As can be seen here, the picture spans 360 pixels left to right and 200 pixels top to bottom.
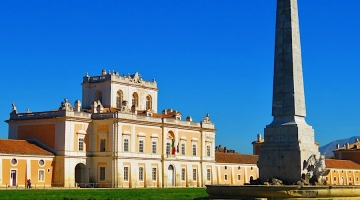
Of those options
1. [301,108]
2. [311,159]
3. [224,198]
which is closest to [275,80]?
[301,108]

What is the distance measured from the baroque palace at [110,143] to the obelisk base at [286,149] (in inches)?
1018

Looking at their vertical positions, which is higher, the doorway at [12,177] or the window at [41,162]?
the window at [41,162]

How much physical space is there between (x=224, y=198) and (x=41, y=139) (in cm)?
3135

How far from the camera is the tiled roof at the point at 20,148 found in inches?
1702

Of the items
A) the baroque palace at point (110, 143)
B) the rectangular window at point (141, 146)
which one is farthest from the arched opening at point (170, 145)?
the rectangular window at point (141, 146)

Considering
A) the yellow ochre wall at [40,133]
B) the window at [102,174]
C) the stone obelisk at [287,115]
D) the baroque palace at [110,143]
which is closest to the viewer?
the stone obelisk at [287,115]

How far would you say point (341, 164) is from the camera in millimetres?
71562

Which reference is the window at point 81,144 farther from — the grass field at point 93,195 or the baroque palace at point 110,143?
the grass field at point 93,195

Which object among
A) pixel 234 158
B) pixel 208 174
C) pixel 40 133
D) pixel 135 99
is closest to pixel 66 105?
pixel 40 133

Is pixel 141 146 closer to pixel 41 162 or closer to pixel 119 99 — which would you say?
pixel 119 99

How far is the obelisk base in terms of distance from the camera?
66.6 feet

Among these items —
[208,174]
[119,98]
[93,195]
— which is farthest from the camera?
[208,174]

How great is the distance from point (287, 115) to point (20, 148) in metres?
28.0

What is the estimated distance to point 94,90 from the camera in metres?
55.1
